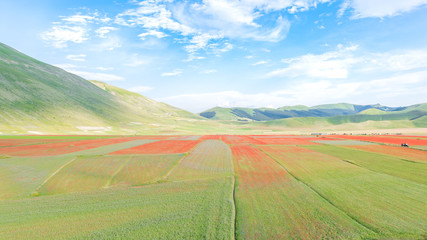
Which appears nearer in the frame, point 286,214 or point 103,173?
point 286,214

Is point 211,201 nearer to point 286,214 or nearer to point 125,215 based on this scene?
point 286,214

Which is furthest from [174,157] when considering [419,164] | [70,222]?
[419,164]

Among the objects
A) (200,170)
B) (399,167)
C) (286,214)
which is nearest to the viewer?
(286,214)

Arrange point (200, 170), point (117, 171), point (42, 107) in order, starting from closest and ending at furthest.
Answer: point (117, 171) → point (200, 170) → point (42, 107)

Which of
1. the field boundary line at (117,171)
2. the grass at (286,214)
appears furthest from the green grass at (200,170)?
the field boundary line at (117,171)

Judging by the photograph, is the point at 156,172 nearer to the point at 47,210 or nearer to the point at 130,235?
the point at 47,210

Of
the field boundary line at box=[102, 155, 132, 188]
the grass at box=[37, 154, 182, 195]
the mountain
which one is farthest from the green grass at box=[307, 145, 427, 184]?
the mountain

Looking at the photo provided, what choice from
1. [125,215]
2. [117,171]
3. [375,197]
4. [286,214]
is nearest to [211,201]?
[286,214]
